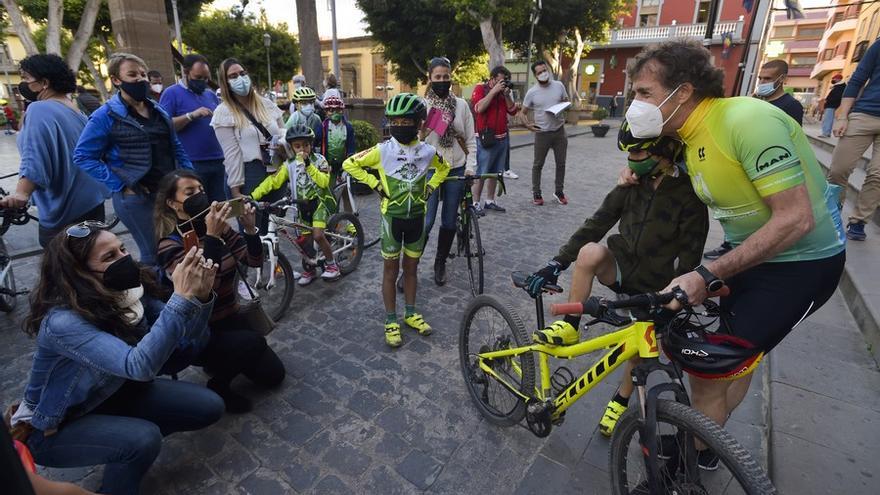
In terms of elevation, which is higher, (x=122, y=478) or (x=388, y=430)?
(x=122, y=478)

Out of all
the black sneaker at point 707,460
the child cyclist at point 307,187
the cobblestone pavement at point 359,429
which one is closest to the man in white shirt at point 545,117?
the cobblestone pavement at point 359,429

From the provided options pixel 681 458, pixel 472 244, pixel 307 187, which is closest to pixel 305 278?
pixel 307 187

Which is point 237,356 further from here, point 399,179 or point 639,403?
point 639,403

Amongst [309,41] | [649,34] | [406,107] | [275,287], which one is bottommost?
[275,287]

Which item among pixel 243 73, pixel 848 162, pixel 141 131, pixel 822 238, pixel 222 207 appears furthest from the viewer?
pixel 848 162

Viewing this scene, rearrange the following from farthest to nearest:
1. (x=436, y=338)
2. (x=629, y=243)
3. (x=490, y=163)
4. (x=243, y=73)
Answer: (x=490, y=163) < (x=243, y=73) < (x=436, y=338) < (x=629, y=243)

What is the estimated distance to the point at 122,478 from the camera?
205 centimetres

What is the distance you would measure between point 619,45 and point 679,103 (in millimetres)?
39464

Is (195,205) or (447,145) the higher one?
(447,145)

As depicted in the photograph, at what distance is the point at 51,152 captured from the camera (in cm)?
334

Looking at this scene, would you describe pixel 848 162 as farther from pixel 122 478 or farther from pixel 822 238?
pixel 122 478

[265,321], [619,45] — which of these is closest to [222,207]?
[265,321]

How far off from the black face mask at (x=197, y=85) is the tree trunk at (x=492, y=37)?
1392 centimetres

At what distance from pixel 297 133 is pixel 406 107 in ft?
5.20
